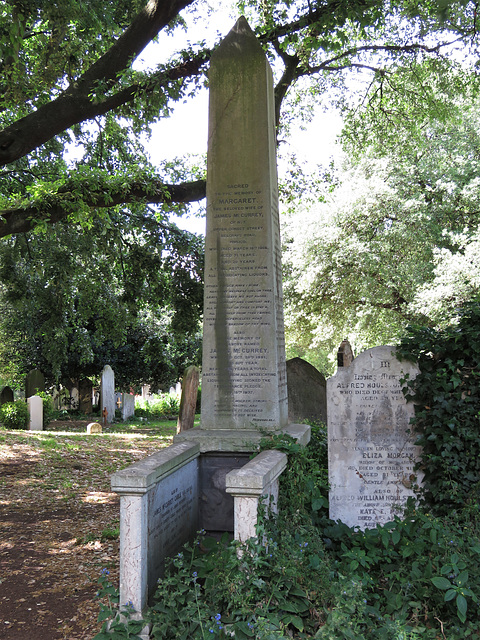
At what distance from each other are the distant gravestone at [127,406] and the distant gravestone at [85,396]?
7.27ft

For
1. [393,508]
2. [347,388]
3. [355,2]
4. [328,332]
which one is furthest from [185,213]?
[328,332]

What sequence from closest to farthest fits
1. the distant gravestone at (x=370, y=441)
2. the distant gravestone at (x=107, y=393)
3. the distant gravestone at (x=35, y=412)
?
1. the distant gravestone at (x=370, y=441)
2. the distant gravestone at (x=35, y=412)
3. the distant gravestone at (x=107, y=393)

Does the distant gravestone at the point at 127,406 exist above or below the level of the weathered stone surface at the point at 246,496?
below

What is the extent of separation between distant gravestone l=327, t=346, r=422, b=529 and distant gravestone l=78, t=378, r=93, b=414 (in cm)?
1892

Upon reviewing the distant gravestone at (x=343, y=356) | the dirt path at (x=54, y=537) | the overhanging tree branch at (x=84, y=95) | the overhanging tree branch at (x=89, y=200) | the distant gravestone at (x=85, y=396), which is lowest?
the dirt path at (x=54, y=537)

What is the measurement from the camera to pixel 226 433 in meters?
4.98

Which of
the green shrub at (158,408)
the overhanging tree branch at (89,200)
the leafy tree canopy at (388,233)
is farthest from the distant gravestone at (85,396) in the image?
the overhanging tree branch at (89,200)

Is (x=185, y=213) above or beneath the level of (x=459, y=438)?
above

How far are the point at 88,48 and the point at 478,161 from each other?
43.5 feet

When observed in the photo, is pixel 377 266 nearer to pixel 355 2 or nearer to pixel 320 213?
pixel 320 213

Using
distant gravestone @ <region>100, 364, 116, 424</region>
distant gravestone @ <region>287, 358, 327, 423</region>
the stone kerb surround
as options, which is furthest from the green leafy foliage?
distant gravestone @ <region>100, 364, 116, 424</region>

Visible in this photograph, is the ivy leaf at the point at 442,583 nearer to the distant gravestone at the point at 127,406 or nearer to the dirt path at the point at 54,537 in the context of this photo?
the dirt path at the point at 54,537

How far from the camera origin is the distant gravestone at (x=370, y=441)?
5.56 meters

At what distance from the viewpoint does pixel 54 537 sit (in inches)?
237
